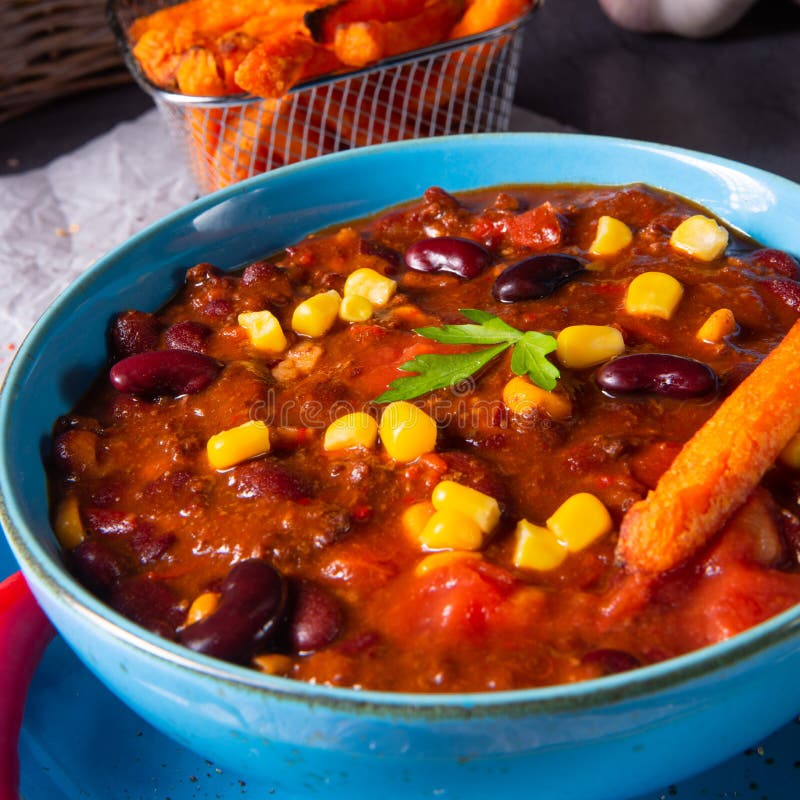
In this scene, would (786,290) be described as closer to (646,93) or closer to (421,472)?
(421,472)

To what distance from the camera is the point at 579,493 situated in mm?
2176

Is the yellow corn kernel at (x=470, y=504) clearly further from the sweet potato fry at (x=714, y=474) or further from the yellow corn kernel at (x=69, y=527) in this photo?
the yellow corn kernel at (x=69, y=527)

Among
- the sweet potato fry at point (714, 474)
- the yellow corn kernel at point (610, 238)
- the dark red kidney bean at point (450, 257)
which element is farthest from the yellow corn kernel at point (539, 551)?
the yellow corn kernel at point (610, 238)

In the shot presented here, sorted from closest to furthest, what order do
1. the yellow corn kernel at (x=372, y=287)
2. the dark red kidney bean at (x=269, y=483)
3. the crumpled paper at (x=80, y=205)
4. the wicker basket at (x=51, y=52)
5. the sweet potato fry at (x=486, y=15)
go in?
the dark red kidney bean at (x=269, y=483), the yellow corn kernel at (x=372, y=287), the sweet potato fry at (x=486, y=15), the crumpled paper at (x=80, y=205), the wicker basket at (x=51, y=52)

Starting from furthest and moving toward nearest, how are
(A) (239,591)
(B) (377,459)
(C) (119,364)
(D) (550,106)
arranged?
1. (D) (550,106)
2. (C) (119,364)
3. (B) (377,459)
4. (A) (239,591)

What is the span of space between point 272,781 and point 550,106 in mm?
4420

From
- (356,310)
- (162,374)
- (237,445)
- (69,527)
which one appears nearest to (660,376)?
(356,310)

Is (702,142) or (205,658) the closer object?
(205,658)

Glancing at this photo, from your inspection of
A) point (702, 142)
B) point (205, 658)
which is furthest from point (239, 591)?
point (702, 142)

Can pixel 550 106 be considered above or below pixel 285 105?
below

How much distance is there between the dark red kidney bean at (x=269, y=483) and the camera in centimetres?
226

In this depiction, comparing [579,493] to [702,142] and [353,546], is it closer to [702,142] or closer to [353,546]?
[353,546]

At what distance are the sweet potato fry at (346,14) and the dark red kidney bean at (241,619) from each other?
8.86 ft

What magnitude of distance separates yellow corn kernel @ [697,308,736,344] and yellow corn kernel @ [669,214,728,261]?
1.20ft
